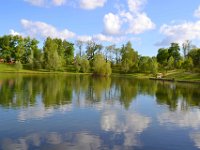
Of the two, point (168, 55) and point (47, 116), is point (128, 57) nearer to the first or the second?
point (168, 55)

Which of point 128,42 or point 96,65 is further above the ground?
point 128,42

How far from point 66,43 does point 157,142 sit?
153478mm

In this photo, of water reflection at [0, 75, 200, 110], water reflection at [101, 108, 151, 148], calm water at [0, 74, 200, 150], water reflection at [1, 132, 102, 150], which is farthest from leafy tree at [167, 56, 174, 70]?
water reflection at [1, 132, 102, 150]

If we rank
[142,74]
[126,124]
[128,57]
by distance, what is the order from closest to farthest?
1. [126,124]
2. [142,74]
3. [128,57]

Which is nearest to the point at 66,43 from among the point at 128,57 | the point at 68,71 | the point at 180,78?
the point at 68,71

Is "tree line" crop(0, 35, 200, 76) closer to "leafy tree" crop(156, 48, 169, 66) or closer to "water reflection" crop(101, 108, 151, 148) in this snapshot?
"leafy tree" crop(156, 48, 169, 66)

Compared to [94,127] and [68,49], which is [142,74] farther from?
[94,127]

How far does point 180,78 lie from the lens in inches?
4274

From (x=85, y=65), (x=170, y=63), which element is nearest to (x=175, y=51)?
(x=170, y=63)

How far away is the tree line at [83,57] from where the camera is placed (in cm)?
13588

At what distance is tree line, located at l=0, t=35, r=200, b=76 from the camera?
135875 millimetres

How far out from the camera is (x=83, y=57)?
155 m

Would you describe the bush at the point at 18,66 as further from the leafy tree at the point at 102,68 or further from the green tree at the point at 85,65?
the leafy tree at the point at 102,68

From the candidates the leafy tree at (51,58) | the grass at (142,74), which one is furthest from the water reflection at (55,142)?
the leafy tree at (51,58)
